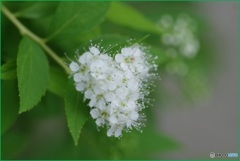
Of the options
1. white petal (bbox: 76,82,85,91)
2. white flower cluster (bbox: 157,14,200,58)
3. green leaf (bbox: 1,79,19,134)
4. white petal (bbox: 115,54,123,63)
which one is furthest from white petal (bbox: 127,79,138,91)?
white flower cluster (bbox: 157,14,200,58)

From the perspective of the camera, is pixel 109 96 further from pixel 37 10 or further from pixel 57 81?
pixel 37 10

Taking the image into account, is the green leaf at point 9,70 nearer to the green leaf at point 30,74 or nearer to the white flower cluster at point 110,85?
the green leaf at point 30,74

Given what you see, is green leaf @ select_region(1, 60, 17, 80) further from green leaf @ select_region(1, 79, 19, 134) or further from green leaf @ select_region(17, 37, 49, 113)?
green leaf @ select_region(1, 79, 19, 134)

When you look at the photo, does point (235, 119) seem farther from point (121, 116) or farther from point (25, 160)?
point (121, 116)

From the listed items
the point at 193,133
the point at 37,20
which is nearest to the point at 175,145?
the point at 37,20

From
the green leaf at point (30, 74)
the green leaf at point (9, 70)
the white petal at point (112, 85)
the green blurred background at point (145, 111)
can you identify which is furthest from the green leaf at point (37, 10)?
the white petal at point (112, 85)

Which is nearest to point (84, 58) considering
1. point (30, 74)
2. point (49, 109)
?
point (30, 74)

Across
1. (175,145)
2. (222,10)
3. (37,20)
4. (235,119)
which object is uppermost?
(222,10)
